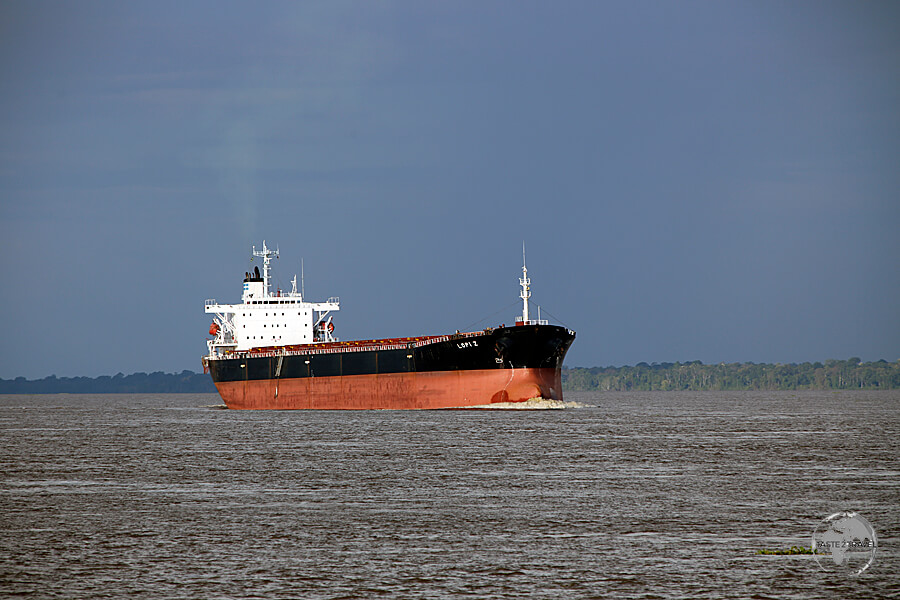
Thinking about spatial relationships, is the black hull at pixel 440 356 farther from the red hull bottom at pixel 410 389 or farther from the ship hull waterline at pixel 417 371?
the red hull bottom at pixel 410 389

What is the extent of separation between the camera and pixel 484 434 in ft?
135

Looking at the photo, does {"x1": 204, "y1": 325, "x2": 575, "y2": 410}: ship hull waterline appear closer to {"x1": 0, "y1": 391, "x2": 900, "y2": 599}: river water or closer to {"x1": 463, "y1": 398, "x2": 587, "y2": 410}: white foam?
{"x1": 463, "y1": 398, "x2": 587, "y2": 410}: white foam

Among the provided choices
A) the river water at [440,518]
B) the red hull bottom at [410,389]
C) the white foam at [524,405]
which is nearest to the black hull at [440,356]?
the red hull bottom at [410,389]

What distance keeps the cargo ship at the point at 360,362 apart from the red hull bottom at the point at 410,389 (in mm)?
60

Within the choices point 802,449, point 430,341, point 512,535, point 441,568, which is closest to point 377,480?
point 512,535

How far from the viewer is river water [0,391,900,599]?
14.4m

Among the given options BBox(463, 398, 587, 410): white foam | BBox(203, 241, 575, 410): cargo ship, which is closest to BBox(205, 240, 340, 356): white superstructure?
BBox(203, 241, 575, 410): cargo ship

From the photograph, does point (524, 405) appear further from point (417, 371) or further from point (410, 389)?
point (410, 389)

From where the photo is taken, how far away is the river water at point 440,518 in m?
14.4

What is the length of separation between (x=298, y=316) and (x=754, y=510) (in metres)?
55.0

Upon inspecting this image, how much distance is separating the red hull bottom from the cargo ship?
60mm

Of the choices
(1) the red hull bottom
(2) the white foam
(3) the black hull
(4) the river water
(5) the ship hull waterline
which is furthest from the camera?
(2) the white foam

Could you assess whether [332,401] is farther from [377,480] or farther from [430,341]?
[377,480]

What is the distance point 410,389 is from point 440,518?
121ft
